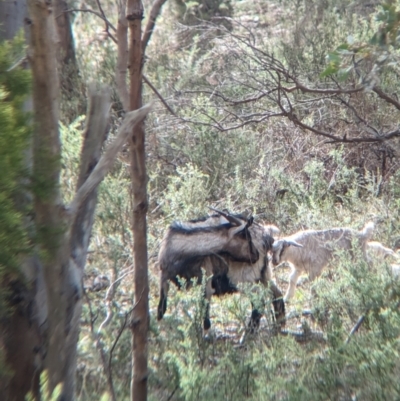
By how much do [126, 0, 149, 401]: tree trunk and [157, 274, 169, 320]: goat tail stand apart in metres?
1.34

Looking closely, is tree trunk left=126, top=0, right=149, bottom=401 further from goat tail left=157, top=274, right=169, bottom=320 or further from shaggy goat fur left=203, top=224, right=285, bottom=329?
shaggy goat fur left=203, top=224, right=285, bottom=329

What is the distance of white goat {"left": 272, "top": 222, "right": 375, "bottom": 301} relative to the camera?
19.0 ft

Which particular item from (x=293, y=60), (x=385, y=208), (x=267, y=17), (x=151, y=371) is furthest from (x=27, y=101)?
(x=267, y=17)

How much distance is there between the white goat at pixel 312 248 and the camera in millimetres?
5797

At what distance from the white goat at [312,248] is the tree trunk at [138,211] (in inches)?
88.6

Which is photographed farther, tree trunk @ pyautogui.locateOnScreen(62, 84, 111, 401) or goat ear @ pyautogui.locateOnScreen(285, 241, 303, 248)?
goat ear @ pyautogui.locateOnScreen(285, 241, 303, 248)

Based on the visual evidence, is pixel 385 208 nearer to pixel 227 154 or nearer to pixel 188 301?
pixel 227 154

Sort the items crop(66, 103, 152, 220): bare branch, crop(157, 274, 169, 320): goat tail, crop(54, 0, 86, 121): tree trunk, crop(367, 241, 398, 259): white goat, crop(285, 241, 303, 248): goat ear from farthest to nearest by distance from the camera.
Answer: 1. crop(54, 0, 86, 121): tree trunk
2. crop(285, 241, 303, 248): goat ear
3. crop(367, 241, 398, 259): white goat
4. crop(157, 274, 169, 320): goat tail
5. crop(66, 103, 152, 220): bare branch

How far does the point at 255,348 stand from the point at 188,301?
0.58 metres

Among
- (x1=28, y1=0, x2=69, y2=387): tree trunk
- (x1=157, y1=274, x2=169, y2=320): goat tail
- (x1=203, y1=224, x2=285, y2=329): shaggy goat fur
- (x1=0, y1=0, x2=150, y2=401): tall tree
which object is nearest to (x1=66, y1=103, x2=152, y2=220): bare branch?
(x1=0, y1=0, x2=150, y2=401): tall tree

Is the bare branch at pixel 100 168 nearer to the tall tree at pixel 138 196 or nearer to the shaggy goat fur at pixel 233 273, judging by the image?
the tall tree at pixel 138 196

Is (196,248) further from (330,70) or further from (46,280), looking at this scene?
(46,280)

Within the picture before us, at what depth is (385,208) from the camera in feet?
22.6

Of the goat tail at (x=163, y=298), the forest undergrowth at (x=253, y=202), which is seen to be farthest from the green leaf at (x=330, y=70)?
the goat tail at (x=163, y=298)
